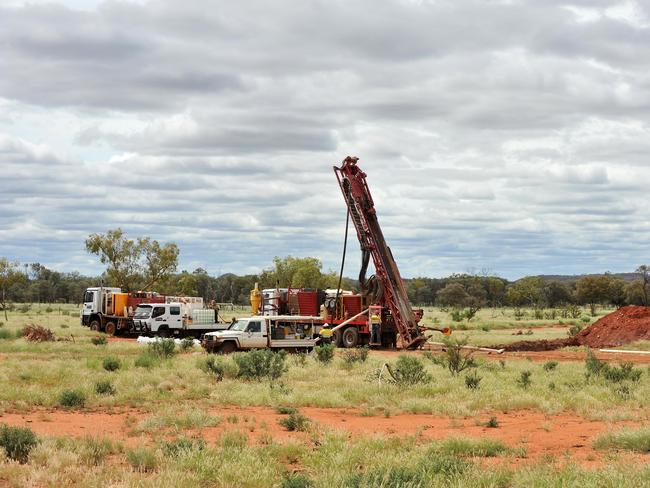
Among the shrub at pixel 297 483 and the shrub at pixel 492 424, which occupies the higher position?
the shrub at pixel 297 483

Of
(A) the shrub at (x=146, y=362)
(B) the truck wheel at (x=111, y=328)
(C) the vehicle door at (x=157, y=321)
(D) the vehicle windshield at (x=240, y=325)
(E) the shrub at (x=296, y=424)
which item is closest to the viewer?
(E) the shrub at (x=296, y=424)

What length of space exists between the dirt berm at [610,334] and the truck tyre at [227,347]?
44.6 ft

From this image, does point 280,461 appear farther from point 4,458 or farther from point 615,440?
point 615,440

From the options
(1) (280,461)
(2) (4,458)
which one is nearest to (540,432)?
(1) (280,461)

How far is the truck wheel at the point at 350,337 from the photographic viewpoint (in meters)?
40.7

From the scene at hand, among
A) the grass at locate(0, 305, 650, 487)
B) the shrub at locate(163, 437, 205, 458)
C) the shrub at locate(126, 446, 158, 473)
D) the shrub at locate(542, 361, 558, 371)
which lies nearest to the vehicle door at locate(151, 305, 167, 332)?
the grass at locate(0, 305, 650, 487)

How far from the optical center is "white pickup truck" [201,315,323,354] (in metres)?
35.5

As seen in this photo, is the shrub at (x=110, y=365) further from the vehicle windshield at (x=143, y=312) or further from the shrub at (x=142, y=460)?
the vehicle windshield at (x=143, y=312)

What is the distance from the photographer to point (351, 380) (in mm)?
25406

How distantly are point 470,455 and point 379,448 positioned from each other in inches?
57.9

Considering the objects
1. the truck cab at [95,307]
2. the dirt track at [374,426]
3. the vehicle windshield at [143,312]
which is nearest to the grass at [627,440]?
the dirt track at [374,426]

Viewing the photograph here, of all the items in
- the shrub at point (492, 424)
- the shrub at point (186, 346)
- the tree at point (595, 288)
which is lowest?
the shrub at point (492, 424)

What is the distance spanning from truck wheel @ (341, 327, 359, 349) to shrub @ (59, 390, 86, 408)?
808 inches

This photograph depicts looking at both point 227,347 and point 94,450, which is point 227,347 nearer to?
point 227,347
